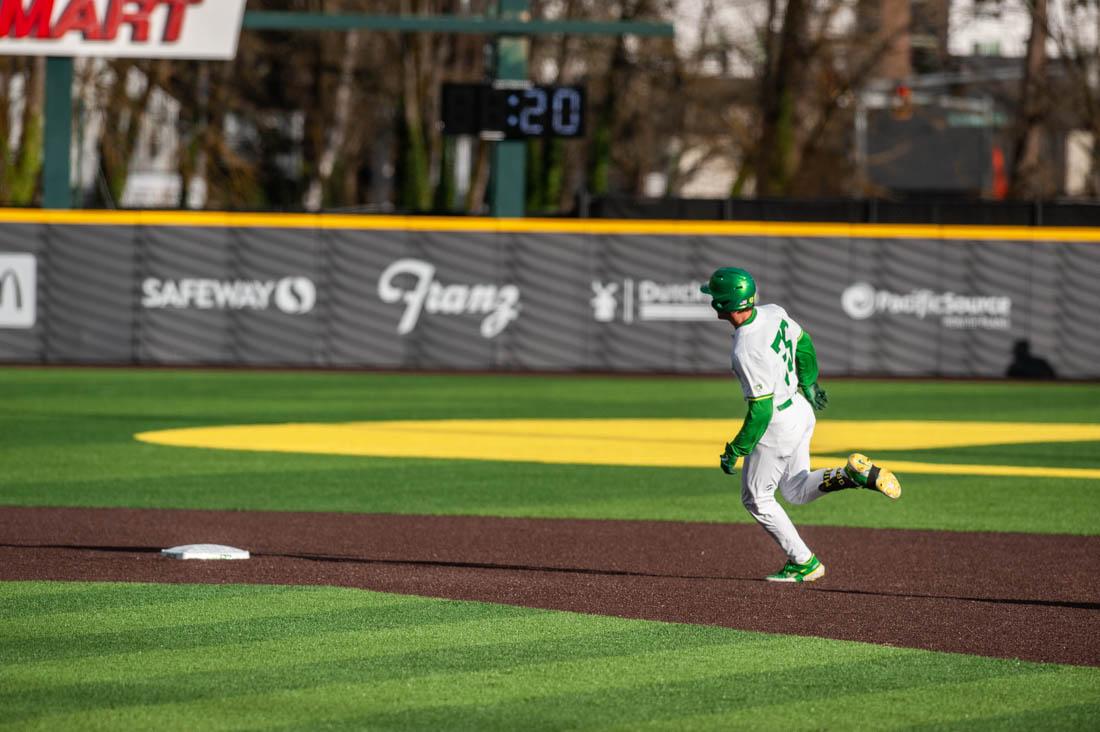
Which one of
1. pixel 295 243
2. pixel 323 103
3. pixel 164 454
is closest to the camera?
pixel 164 454

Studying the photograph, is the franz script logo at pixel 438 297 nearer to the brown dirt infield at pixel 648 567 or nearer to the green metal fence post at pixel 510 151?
the green metal fence post at pixel 510 151

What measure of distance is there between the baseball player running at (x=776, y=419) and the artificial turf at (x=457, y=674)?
1.33 metres

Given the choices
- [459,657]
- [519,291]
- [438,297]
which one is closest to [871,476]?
[459,657]

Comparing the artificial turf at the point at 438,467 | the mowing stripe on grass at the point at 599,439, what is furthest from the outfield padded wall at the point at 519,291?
the mowing stripe on grass at the point at 599,439

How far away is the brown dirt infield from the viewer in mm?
8078

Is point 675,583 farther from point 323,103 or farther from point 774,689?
point 323,103

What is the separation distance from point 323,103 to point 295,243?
2234cm

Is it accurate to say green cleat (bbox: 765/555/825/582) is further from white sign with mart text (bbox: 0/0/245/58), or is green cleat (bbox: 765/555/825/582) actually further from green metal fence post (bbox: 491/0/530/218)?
white sign with mart text (bbox: 0/0/245/58)

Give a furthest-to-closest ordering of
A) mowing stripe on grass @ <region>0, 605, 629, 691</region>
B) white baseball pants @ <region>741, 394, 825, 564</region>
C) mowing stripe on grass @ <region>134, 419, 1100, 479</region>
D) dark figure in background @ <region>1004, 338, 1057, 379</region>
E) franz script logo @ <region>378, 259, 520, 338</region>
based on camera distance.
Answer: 1. dark figure in background @ <region>1004, 338, 1057, 379</region>
2. franz script logo @ <region>378, 259, 520, 338</region>
3. mowing stripe on grass @ <region>134, 419, 1100, 479</region>
4. white baseball pants @ <region>741, 394, 825, 564</region>
5. mowing stripe on grass @ <region>0, 605, 629, 691</region>

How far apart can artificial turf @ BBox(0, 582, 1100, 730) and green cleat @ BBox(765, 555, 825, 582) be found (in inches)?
60.9

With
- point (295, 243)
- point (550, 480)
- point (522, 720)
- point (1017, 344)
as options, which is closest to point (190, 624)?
point (522, 720)

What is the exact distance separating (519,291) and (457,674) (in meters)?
21.4

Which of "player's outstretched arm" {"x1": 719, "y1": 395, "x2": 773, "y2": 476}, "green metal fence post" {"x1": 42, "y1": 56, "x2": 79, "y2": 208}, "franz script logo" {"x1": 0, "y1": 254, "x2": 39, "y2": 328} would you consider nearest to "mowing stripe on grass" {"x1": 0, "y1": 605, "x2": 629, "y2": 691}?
"player's outstretched arm" {"x1": 719, "y1": 395, "x2": 773, "y2": 476}

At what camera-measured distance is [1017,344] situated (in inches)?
1137
